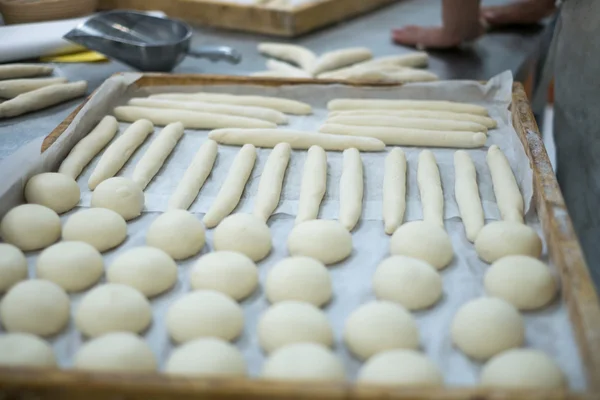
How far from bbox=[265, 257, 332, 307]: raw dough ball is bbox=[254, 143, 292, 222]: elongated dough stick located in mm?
326

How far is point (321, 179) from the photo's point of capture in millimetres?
1860

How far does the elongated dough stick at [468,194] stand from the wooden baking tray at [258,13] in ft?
5.32

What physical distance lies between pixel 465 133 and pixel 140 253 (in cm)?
122

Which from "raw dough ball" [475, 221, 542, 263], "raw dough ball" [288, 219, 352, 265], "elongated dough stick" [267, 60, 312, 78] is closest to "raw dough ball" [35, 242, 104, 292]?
"raw dough ball" [288, 219, 352, 265]

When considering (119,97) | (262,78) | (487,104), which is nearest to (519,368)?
(487,104)

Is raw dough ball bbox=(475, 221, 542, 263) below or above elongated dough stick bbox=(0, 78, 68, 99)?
below

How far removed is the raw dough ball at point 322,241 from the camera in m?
1.52

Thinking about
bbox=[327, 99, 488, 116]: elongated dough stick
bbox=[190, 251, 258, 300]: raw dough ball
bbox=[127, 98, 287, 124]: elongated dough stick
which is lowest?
bbox=[190, 251, 258, 300]: raw dough ball

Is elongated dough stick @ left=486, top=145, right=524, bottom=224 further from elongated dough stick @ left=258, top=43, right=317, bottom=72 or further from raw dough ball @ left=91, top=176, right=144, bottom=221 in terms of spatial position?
elongated dough stick @ left=258, top=43, right=317, bottom=72

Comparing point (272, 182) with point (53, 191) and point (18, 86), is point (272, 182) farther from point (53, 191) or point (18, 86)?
point (18, 86)

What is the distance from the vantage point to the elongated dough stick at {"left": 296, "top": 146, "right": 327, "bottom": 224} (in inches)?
67.9

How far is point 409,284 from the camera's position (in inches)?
53.5

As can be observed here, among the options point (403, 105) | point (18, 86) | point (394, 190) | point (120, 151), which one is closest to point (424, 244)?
point (394, 190)

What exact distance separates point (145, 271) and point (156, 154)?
0.68m
